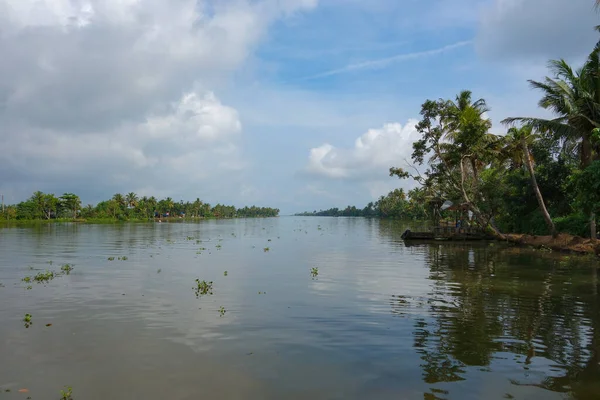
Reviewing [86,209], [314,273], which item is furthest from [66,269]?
[86,209]

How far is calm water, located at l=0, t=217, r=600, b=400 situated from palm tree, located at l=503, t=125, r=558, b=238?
46.8ft

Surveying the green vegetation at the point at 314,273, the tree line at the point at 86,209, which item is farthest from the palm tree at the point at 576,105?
the tree line at the point at 86,209

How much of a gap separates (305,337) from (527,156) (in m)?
27.9

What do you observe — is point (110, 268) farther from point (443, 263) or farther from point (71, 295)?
point (443, 263)

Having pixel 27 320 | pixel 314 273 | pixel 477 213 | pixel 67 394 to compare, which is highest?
pixel 477 213

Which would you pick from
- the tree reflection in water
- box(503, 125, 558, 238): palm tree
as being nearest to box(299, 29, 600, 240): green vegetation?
box(503, 125, 558, 238): palm tree

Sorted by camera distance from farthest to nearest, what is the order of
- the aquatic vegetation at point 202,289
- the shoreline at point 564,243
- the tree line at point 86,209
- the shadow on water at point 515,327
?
the tree line at point 86,209 → the shoreline at point 564,243 → the aquatic vegetation at point 202,289 → the shadow on water at point 515,327

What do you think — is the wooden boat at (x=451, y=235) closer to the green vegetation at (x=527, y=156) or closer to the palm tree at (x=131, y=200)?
the green vegetation at (x=527, y=156)

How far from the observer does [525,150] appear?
3072cm

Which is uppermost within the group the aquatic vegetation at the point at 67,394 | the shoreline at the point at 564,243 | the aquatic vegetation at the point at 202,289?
the shoreline at the point at 564,243

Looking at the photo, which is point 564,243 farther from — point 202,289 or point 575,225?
point 202,289

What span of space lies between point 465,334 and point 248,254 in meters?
20.3

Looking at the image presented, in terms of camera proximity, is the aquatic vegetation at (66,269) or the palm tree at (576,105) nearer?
the aquatic vegetation at (66,269)

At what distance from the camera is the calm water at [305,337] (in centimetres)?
684
